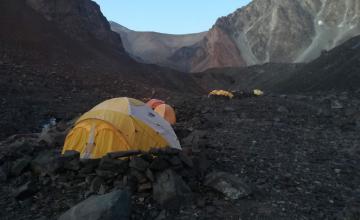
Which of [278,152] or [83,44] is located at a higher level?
[83,44]

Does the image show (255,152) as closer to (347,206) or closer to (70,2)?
(347,206)

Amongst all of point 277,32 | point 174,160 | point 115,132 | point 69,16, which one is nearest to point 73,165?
point 115,132

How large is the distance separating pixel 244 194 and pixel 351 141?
7.30m

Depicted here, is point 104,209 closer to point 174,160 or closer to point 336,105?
point 174,160

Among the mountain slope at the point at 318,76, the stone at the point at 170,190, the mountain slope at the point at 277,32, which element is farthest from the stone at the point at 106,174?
the mountain slope at the point at 277,32

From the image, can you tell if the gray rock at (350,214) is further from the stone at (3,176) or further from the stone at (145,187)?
the stone at (3,176)

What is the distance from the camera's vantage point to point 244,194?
8719 mm

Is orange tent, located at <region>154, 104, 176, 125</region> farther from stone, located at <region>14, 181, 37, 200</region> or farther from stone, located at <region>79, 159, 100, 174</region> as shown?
stone, located at <region>14, 181, 37, 200</region>

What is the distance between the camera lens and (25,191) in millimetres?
8680

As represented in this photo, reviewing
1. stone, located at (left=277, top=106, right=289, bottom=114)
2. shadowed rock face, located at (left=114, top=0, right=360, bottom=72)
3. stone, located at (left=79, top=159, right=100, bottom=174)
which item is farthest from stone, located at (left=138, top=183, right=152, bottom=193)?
shadowed rock face, located at (left=114, top=0, right=360, bottom=72)

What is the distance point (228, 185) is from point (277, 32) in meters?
101

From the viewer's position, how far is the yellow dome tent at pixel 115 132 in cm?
1048

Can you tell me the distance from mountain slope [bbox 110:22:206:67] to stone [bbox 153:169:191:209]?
113m

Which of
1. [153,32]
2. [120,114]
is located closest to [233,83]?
[120,114]
